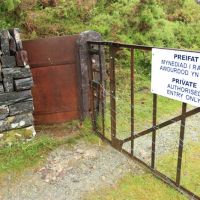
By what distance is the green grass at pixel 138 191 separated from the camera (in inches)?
155

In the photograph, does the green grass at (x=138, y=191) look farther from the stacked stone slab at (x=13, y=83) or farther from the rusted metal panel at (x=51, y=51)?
the rusted metal panel at (x=51, y=51)

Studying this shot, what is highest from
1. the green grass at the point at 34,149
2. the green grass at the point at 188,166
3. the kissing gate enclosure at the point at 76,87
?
the kissing gate enclosure at the point at 76,87

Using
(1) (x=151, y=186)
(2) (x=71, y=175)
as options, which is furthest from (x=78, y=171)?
(1) (x=151, y=186)

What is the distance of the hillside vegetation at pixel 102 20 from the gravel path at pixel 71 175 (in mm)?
3602

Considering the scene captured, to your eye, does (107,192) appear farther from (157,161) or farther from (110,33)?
(110,33)

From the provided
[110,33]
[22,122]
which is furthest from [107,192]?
[110,33]

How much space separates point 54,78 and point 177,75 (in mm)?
2505

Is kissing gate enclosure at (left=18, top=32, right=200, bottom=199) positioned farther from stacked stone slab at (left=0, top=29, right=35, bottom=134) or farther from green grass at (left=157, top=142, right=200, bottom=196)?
stacked stone slab at (left=0, top=29, right=35, bottom=134)

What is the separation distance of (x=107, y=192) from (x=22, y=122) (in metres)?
1.79

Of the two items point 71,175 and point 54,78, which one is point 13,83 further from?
point 71,175

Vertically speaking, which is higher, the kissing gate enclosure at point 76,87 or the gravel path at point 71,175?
the kissing gate enclosure at point 76,87

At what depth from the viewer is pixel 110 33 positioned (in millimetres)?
8109

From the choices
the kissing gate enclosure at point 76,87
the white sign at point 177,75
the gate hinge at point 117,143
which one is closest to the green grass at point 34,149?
the kissing gate enclosure at point 76,87

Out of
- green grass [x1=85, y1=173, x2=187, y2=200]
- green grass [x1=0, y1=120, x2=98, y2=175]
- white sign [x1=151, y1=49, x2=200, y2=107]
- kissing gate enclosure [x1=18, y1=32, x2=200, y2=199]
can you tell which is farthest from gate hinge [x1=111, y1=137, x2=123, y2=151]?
white sign [x1=151, y1=49, x2=200, y2=107]
